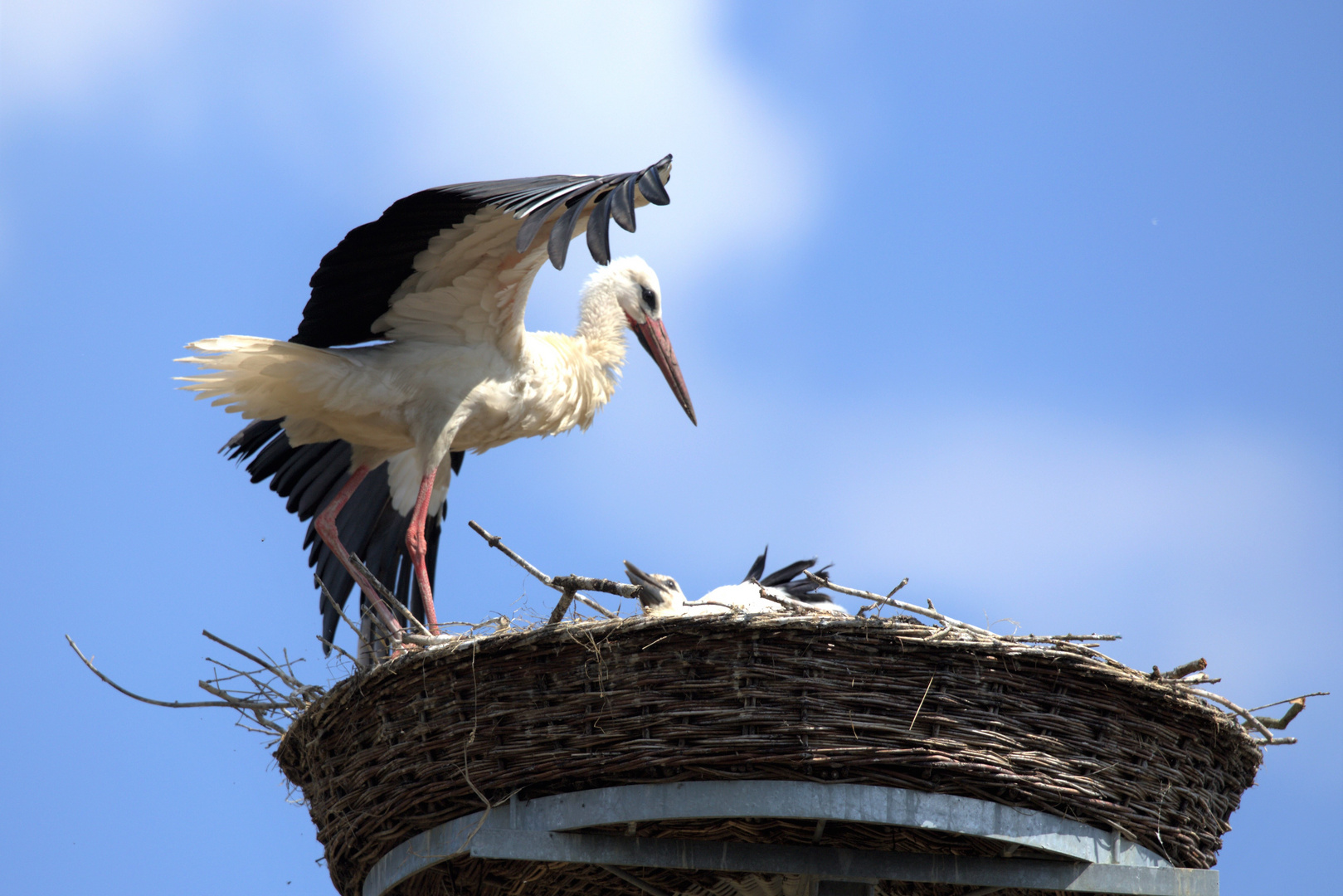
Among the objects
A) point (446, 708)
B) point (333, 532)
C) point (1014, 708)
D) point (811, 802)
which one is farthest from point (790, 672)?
point (333, 532)

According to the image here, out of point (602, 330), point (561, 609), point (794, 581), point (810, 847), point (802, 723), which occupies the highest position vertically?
point (602, 330)

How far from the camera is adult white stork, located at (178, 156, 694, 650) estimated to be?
5820mm

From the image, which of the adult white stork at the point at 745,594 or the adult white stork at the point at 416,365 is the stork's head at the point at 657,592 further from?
the adult white stork at the point at 416,365

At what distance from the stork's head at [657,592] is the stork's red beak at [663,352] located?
1945mm

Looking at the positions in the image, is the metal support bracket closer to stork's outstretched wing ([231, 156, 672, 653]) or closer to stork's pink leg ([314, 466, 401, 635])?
stork's outstretched wing ([231, 156, 672, 653])

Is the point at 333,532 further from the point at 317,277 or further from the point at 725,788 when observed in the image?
the point at 725,788

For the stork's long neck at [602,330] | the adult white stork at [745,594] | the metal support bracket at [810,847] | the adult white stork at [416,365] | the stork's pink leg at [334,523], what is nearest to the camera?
the metal support bracket at [810,847]

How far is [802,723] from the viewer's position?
13.2ft

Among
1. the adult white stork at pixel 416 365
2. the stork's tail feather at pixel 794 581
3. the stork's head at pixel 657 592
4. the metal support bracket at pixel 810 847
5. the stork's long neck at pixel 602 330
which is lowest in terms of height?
the metal support bracket at pixel 810 847

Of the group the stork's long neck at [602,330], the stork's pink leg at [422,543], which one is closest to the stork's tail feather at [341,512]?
the stork's pink leg at [422,543]

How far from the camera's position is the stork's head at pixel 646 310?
23.6ft

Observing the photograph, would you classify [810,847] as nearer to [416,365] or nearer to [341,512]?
[416,365]

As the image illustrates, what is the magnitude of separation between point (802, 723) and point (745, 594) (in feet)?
5.43

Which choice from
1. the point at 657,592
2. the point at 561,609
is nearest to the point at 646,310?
the point at 657,592
